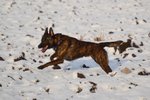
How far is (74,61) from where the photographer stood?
977 centimetres

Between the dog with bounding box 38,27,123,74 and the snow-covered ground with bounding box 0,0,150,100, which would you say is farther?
the dog with bounding box 38,27,123,74

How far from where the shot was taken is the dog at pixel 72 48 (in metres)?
8.44

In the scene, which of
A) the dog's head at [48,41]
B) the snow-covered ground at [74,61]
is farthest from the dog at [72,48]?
the snow-covered ground at [74,61]

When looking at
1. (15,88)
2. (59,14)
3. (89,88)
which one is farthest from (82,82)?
(59,14)

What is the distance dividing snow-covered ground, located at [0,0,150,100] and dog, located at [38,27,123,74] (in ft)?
0.95

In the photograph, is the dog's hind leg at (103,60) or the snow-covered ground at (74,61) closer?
the snow-covered ground at (74,61)

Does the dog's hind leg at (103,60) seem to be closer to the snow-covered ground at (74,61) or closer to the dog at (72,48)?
the dog at (72,48)

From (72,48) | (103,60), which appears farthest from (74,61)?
(103,60)

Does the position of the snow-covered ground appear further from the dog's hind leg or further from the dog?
the dog

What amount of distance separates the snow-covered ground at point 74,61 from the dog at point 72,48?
0.29 metres

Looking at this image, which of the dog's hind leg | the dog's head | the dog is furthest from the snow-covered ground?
the dog's head

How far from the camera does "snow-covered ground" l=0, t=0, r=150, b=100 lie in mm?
7047

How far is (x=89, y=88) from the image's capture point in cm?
725

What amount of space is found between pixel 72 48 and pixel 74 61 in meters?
1.28
